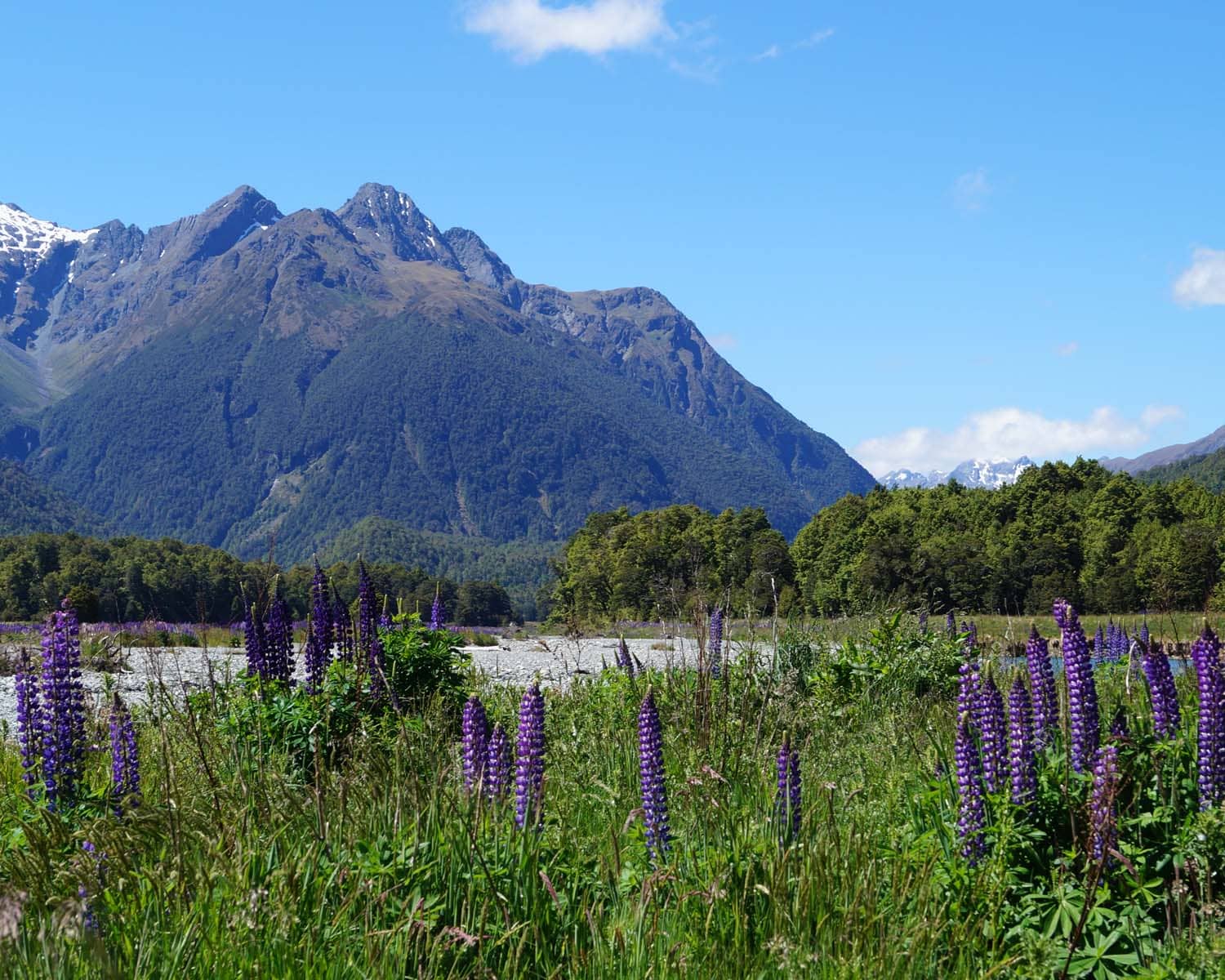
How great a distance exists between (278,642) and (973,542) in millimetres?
62566

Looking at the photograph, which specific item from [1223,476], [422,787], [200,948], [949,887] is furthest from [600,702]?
[1223,476]

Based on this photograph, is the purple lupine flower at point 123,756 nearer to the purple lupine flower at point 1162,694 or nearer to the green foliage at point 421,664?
the green foliage at point 421,664

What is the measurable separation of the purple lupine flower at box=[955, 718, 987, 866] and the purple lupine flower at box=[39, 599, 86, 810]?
13.7 feet

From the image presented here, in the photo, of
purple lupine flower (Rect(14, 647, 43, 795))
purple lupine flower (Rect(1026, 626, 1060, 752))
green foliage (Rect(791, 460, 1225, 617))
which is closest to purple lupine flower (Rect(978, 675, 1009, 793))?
purple lupine flower (Rect(1026, 626, 1060, 752))

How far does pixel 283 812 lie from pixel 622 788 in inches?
78.5

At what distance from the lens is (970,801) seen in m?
4.52

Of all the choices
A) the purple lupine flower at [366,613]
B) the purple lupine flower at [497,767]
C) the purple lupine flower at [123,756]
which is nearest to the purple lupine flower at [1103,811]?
the purple lupine flower at [497,767]

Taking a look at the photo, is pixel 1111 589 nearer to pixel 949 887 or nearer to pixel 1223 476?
pixel 949 887

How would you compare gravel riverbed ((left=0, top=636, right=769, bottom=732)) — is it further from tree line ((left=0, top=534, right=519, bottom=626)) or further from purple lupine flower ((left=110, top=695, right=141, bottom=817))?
tree line ((left=0, top=534, right=519, bottom=626))

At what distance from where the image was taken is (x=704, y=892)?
12.4ft

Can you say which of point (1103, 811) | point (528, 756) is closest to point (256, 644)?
point (528, 756)

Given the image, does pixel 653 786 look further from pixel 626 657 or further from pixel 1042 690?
pixel 626 657

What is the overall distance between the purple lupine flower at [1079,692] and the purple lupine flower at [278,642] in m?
6.51

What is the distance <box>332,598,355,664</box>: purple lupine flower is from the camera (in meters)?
9.75
